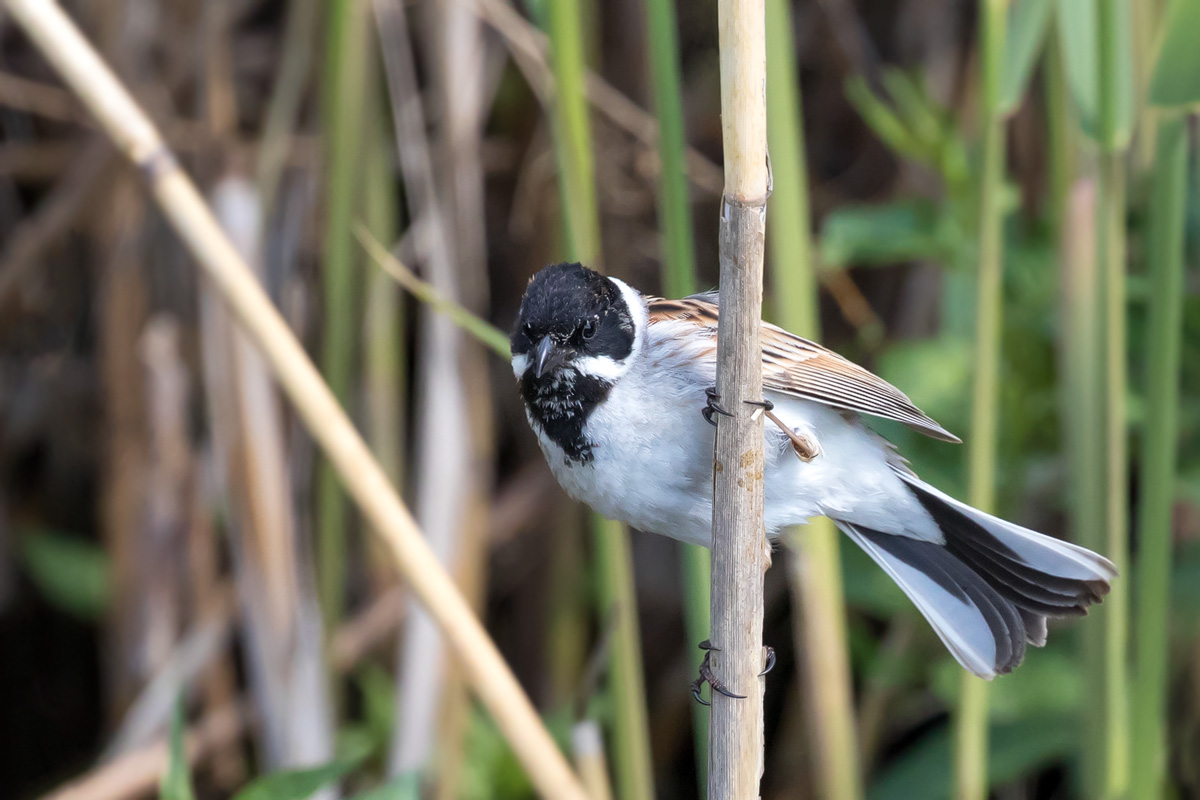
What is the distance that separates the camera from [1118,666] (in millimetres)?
1745

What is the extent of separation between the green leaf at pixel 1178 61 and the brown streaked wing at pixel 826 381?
1.72 ft

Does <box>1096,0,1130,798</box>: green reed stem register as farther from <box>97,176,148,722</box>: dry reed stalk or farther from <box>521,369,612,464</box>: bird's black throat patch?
<box>97,176,148,722</box>: dry reed stalk

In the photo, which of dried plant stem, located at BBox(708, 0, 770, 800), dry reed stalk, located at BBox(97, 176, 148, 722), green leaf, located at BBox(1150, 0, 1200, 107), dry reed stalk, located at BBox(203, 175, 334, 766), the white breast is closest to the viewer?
dried plant stem, located at BBox(708, 0, 770, 800)

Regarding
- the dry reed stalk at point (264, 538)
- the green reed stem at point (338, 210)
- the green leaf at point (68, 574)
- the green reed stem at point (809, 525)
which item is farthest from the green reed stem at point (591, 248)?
the green leaf at point (68, 574)

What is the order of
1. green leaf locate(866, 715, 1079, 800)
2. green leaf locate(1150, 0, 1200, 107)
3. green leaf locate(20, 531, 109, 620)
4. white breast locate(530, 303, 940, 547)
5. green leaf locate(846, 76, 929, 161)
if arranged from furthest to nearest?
green leaf locate(20, 531, 109, 620), green leaf locate(866, 715, 1079, 800), green leaf locate(846, 76, 929, 161), white breast locate(530, 303, 940, 547), green leaf locate(1150, 0, 1200, 107)

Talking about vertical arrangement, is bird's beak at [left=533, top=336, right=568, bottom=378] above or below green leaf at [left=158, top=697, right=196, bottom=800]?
above

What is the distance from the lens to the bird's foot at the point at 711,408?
1.26m

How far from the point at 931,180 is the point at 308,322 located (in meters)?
1.67

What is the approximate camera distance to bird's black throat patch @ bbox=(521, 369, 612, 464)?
1583 mm

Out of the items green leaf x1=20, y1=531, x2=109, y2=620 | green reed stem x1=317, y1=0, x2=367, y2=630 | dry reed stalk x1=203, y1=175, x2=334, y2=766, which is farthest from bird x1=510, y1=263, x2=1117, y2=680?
green leaf x1=20, y1=531, x2=109, y2=620

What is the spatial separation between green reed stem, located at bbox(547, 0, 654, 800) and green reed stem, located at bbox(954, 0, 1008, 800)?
51cm

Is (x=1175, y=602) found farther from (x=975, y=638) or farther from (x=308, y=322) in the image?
(x=308, y=322)

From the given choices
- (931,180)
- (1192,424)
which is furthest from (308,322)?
(1192,424)

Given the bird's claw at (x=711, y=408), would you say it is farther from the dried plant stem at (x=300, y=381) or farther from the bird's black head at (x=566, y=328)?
the dried plant stem at (x=300, y=381)
